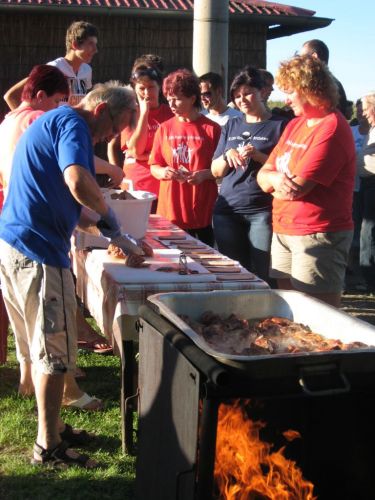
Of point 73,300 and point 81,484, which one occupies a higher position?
point 73,300

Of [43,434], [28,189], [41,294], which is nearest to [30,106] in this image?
[28,189]

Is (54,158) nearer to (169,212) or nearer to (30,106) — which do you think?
(30,106)

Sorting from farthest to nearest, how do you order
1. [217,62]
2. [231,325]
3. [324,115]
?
1. [217,62]
2. [324,115]
3. [231,325]

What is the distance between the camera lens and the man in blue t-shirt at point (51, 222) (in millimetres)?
3207

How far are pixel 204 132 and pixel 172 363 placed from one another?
3035mm

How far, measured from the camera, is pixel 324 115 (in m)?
3.95

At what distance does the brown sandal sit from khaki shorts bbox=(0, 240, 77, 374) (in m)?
0.41

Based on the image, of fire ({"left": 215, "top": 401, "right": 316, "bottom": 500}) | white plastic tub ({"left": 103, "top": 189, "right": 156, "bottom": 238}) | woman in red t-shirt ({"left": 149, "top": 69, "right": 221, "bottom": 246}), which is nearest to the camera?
fire ({"left": 215, "top": 401, "right": 316, "bottom": 500})

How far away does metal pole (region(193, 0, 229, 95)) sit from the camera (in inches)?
258

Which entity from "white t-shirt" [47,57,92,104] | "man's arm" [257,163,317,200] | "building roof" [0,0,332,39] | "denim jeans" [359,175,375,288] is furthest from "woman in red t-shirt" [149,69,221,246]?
Answer: "building roof" [0,0,332,39]

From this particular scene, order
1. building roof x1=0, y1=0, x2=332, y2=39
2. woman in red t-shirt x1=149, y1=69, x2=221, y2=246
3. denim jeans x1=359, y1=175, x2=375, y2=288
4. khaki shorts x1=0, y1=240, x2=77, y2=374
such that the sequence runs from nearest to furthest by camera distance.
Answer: khaki shorts x1=0, y1=240, x2=77, y2=374 → woman in red t-shirt x1=149, y1=69, x2=221, y2=246 → denim jeans x1=359, y1=175, x2=375, y2=288 → building roof x1=0, y1=0, x2=332, y2=39

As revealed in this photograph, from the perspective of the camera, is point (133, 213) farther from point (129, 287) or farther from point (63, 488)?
point (63, 488)

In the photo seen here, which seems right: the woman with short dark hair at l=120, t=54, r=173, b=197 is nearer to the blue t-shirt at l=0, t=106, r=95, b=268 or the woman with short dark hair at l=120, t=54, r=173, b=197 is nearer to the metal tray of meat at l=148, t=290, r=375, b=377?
the blue t-shirt at l=0, t=106, r=95, b=268

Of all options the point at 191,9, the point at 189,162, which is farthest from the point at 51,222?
the point at 191,9
